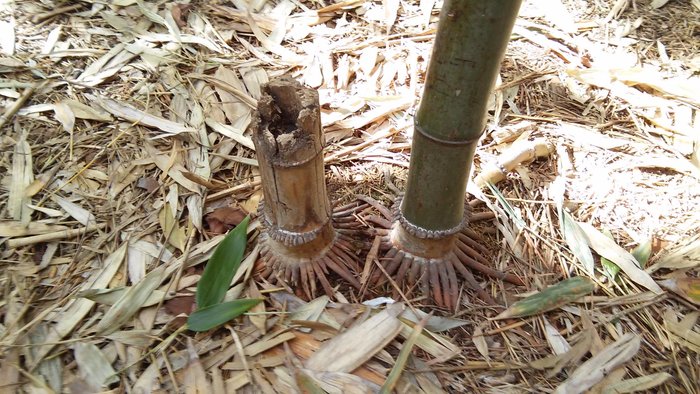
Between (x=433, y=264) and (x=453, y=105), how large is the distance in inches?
20.8

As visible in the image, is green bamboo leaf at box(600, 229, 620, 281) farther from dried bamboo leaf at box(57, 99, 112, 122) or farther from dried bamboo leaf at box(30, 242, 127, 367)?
dried bamboo leaf at box(57, 99, 112, 122)

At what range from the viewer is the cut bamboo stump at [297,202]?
3.56 feet

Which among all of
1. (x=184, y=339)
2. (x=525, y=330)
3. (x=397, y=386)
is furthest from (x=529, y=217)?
(x=184, y=339)

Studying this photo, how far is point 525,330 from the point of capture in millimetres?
1324

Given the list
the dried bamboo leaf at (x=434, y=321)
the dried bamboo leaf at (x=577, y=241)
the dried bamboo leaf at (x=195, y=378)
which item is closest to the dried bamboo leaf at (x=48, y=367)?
the dried bamboo leaf at (x=195, y=378)

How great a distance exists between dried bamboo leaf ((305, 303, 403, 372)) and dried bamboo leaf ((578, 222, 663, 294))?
666mm

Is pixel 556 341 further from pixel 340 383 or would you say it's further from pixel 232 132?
pixel 232 132

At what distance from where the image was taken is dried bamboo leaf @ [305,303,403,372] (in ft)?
4.05

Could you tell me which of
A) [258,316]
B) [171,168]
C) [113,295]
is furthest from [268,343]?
[171,168]

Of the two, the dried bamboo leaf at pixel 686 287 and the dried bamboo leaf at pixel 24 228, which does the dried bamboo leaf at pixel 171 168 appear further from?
the dried bamboo leaf at pixel 686 287

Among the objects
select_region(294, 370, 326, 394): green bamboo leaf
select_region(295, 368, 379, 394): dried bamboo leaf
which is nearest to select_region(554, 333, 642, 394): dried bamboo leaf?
select_region(295, 368, 379, 394): dried bamboo leaf

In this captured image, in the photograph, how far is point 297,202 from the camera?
1205 mm

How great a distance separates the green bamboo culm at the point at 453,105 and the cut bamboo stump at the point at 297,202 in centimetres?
23

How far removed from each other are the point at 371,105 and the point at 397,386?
42.0 inches
